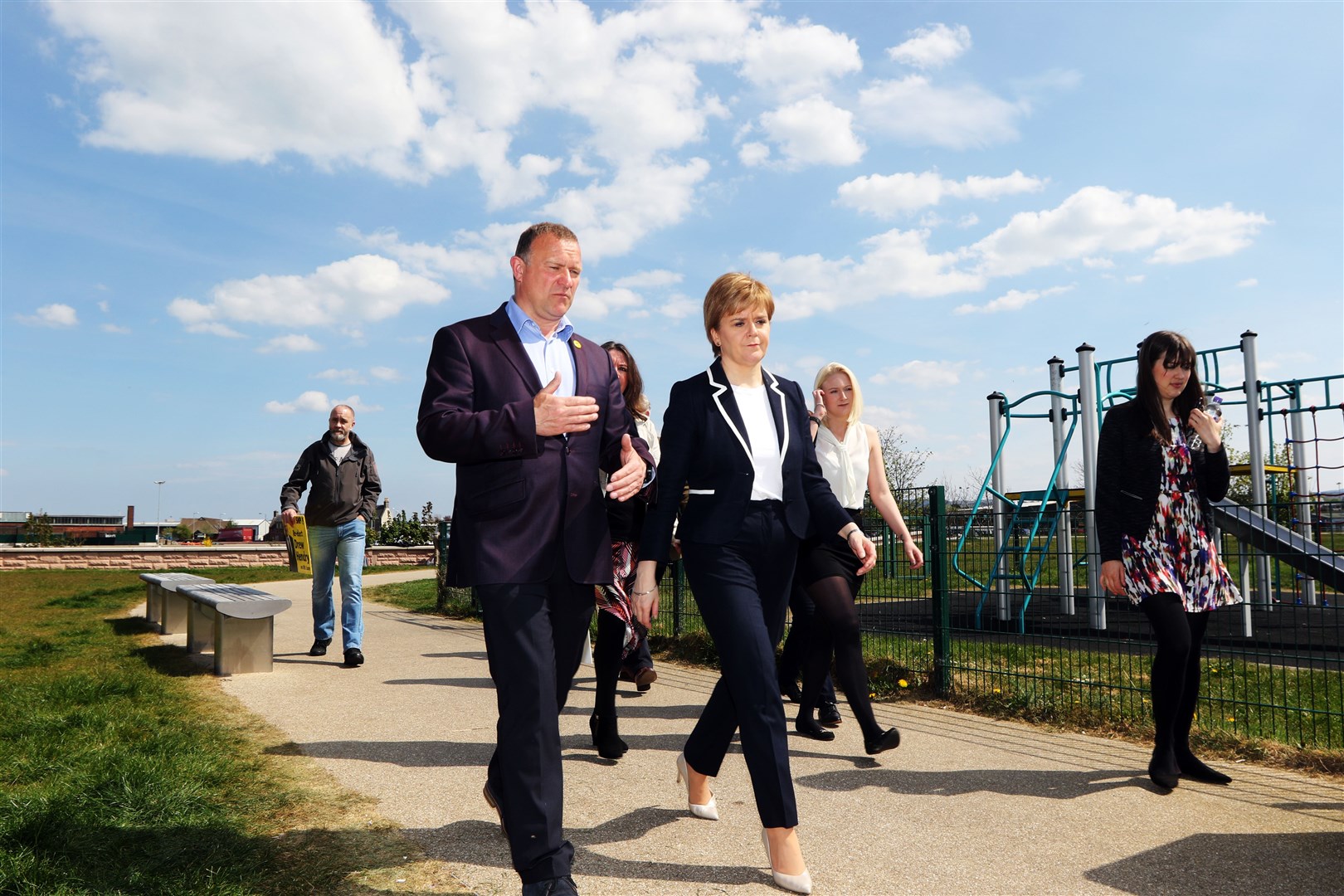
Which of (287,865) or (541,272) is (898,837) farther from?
(541,272)

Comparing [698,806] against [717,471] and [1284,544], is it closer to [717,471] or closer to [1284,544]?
[717,471]

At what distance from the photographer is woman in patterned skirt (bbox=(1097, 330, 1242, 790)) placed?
412 cm

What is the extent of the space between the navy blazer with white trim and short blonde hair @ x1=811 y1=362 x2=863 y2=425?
1610 mm

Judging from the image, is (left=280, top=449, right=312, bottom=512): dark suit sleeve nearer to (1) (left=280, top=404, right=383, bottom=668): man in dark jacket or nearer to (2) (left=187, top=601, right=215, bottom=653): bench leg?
(1) (left=280, top=404, right=383, bottom=668): man in dark jacket

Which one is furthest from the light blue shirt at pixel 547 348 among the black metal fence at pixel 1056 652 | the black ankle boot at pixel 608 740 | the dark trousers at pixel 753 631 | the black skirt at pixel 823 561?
the black metal fence at pixel 1056 652

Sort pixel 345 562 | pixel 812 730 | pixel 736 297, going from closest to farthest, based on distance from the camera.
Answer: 1. pixel 736 297
2. pixel 812 730
3. pixel 345 562

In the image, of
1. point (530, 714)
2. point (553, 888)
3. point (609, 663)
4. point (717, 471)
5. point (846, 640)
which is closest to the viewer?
point (553, 888)

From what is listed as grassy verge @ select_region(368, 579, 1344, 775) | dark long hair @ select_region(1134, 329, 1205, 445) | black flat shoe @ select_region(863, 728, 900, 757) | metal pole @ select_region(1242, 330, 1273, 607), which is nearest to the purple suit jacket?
black flat shoe @ select_region(863, 728, 900, 757)

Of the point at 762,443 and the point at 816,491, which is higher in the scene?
the point at 762,443

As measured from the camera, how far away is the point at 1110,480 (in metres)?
4.36

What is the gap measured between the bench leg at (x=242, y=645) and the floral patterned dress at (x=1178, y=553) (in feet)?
19.3

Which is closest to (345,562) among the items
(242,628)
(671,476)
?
(242,628)

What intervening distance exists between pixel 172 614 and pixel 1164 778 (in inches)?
377

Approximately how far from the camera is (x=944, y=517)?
20.2ft
